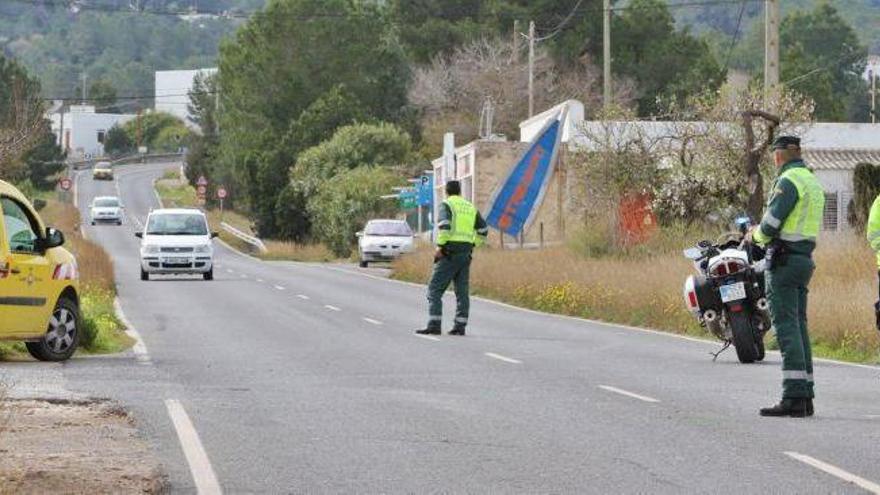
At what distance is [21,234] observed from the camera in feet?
65.4

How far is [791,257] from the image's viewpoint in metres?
14.1

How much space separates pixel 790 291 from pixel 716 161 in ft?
90.0

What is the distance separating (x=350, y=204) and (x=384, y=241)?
697 inches

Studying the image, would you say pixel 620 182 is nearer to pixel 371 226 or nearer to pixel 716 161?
pixel 716 161

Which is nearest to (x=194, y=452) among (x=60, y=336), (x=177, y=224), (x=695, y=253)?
(x=60, y=336)

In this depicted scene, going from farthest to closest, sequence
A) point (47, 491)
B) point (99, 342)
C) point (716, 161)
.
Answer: point (716, 161) < point (99, 342) < point (47, 491)

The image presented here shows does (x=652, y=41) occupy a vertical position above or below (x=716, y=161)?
above

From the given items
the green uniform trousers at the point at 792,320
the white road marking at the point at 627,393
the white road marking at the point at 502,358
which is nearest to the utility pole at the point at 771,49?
the white road marking at the point at 502,358

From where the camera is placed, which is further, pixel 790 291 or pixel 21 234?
pixel 21 234

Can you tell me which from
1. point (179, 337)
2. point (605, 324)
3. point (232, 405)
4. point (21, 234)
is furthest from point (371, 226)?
point (232, 405)

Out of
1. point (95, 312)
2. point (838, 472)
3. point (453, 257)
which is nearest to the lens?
point (838, 472)

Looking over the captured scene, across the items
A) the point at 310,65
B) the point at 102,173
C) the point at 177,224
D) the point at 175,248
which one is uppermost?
the point at 310,65

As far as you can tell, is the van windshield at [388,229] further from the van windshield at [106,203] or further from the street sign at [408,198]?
the van windshield at [106,203]

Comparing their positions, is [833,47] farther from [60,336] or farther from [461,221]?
[60,336]
